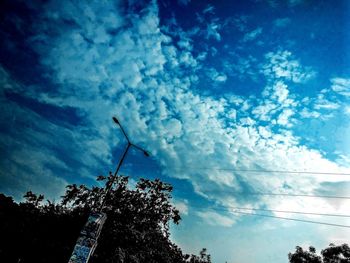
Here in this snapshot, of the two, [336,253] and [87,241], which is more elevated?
[336,253]

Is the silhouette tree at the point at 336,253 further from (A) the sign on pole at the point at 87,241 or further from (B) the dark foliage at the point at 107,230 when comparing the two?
(A) the sign on pole at the point at 87,241

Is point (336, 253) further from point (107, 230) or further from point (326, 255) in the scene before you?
point (107, 230)

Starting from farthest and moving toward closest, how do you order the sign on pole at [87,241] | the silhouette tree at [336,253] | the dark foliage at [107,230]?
1. the silhouette tree at [336,253]
2. the dark foliage at [107,230]
3. the sign on pole at [87,241]

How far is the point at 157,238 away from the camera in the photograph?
25922mm

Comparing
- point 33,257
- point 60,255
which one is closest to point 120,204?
point 60,255

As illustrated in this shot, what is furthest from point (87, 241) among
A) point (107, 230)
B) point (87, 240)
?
point (107, 230)

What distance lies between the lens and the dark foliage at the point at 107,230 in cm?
2357

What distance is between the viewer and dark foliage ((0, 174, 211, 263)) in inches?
928

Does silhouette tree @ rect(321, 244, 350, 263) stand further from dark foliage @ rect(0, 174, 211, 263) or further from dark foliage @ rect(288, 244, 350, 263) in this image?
dark foliage @ rect(0, 174, 211, 263)

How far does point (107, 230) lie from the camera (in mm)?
24562

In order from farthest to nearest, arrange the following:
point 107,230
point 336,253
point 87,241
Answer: point 336,253 → point 107,230 → point 87,241

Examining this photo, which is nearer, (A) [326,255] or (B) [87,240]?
(B) [87,240]

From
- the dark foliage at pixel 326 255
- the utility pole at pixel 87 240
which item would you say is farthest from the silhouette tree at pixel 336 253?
the utility pole at pixel 87 240

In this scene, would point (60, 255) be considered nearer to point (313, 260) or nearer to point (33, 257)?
point (33, 257)
